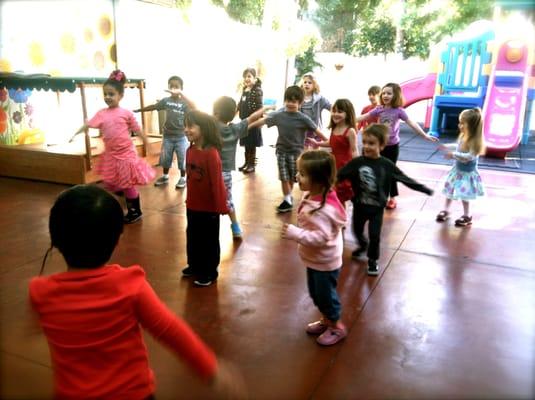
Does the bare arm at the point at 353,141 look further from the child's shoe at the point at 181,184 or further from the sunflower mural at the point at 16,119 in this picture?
the sunflower mural at the point at 16,119

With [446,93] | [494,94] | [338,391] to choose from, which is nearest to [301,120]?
[338,391]

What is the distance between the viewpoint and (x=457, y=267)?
3.79m

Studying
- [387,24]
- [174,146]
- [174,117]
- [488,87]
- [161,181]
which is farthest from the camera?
[387,24]

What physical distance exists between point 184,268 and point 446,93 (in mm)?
9692

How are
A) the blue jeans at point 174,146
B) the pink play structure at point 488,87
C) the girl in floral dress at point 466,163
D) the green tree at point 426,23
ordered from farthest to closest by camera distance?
the green tree at point 426,23, the pink play structure at point 488,87, the blue jeans at point 174,146, the girl in floral dress at point 466,163

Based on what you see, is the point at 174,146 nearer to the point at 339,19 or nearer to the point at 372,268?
the point at 372,268

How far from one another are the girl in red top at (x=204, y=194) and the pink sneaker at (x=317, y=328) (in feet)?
3.07

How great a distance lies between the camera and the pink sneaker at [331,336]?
265 centimetres

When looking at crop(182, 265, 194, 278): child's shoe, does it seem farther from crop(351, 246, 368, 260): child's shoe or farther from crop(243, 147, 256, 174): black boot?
crop(243, 147, 256, 174): black boot

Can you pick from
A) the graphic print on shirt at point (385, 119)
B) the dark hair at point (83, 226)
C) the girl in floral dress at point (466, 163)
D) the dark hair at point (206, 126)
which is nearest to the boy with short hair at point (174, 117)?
the graphic print on shirt at point (385, 119)

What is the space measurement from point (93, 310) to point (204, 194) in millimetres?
2161

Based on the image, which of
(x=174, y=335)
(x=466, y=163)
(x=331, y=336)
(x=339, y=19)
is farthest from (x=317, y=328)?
(x=339, y=19)

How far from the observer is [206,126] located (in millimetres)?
3215

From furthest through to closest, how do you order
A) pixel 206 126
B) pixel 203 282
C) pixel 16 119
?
pixel 16 119 < pixel 203 282 < pixel 206 126
